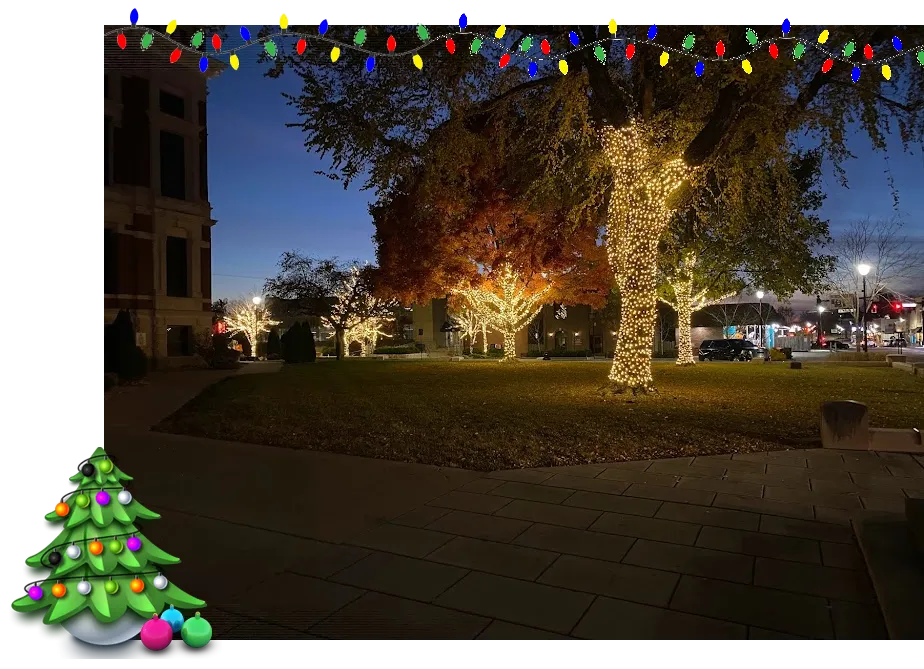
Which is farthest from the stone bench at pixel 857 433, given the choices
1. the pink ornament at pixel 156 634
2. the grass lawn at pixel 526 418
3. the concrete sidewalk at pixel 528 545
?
the pink ornament at pixel 156 634

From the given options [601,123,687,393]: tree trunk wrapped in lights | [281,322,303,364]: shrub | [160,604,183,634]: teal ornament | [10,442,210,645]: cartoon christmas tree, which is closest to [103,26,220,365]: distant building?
[281,322,303,364]: shrub

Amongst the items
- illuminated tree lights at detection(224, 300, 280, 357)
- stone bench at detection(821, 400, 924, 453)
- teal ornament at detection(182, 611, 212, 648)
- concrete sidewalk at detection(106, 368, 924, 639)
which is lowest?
concrete sidewalk at detection(106, 368, 924, 639)

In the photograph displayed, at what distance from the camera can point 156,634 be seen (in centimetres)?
307

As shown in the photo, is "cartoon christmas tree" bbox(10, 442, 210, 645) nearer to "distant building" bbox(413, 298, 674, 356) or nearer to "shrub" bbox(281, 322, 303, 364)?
"shrub" bbox(281, 322, 303, 364)

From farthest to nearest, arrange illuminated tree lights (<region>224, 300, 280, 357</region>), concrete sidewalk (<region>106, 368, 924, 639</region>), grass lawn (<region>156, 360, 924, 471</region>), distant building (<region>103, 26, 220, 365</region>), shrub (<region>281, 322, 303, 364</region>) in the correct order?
illuminated tree lights (<region>224, 300, 280, 357</region>) → shrub (<region>281, 322, 303, 364</region>) → distant building (<region>103, 26, 220, 365</region>) → grass lawn (<region>156, 360, 924, 471</region>) → concrete sidewalk (<region>106, 368, 924, 639</region>)

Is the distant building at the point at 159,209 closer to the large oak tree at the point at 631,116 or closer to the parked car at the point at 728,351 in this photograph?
the large oak tree at the point at 631,116

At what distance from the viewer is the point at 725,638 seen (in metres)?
3.19

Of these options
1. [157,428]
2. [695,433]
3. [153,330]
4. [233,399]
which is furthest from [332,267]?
[695,433]

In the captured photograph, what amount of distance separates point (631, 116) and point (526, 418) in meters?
7.72

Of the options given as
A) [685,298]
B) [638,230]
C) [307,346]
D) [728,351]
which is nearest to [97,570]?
[638,230]

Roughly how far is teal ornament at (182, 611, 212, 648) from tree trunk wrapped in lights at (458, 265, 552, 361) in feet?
88.0

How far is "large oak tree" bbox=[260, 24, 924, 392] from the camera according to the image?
40.3 ft

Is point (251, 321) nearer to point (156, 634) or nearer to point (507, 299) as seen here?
point (507, 299)

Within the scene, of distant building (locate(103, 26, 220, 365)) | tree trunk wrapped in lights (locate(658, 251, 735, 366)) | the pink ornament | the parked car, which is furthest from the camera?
the parked car
